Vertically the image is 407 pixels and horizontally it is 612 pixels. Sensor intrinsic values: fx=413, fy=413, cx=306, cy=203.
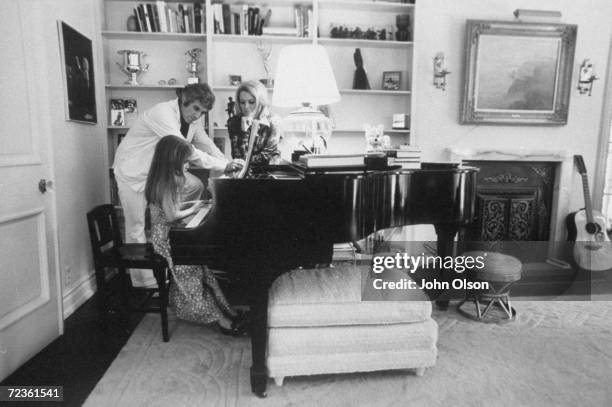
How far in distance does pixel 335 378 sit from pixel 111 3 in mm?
3572

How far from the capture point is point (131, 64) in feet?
11.5

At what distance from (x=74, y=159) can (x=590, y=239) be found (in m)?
4.33

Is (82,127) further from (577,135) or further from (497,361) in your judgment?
(577,135)

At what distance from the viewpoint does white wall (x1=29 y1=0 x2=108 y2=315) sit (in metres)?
2.65

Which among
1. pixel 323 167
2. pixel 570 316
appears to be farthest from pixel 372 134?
pixel 570 316

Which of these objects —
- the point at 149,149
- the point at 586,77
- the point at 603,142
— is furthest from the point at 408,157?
the point at 603,142

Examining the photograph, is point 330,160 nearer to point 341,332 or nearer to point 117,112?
point 341,332

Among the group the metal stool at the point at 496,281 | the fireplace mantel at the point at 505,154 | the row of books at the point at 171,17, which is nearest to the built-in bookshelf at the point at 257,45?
the row of books at the point at 171,17

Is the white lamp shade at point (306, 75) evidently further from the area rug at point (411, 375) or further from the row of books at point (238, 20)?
the area rug at point (411, 375)

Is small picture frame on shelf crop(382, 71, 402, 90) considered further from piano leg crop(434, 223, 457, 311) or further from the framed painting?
piano leg crop(434, 223, 457, 311)

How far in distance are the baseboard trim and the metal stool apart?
2655mm

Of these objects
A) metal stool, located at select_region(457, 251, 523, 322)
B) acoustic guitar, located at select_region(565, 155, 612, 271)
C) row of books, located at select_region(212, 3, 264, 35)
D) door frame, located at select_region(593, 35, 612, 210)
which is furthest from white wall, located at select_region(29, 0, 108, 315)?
door frame, located at select_region(593, 35, 612, 210)

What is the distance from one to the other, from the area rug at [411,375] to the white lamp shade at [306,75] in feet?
4.99

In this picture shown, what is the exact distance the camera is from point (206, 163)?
9.46 feet
